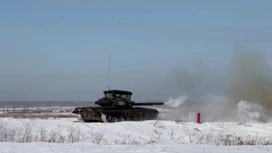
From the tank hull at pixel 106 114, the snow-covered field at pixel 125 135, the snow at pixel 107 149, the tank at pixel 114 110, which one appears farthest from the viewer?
the tank at pixel 114 110

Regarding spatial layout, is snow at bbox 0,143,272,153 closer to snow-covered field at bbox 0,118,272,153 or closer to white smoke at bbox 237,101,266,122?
snow-covered field at bbox 0,118,272,153

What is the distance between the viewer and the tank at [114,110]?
102ft

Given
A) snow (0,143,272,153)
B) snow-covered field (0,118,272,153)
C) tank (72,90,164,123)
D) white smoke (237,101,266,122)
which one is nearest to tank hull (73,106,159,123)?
tank (72,90,164,123)

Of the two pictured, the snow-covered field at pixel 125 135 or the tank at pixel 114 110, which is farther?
the tank at pixel 114 110

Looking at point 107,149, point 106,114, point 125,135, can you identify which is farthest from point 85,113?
point 107,149

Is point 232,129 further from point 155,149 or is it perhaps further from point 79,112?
point 155,149

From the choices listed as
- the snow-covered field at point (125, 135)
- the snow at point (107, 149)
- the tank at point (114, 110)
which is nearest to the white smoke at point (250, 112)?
the tank at point (114, 110)

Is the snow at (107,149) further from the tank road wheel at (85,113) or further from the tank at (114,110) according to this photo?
the tank road wheel at (85,113)

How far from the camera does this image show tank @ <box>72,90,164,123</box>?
1227 inches

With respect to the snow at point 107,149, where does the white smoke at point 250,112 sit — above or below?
above

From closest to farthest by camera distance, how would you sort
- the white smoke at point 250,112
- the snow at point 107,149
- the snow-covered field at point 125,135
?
1. the snow at point 107,149
2. the snow-covered field at point 125,135
3. the white smoke at point 250,112

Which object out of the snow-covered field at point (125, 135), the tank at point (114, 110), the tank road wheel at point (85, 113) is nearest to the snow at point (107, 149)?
the snow-covered field at point (125, 135)

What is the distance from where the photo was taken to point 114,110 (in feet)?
105

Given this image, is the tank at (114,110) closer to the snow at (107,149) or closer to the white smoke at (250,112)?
the white smoke at (250,112)
